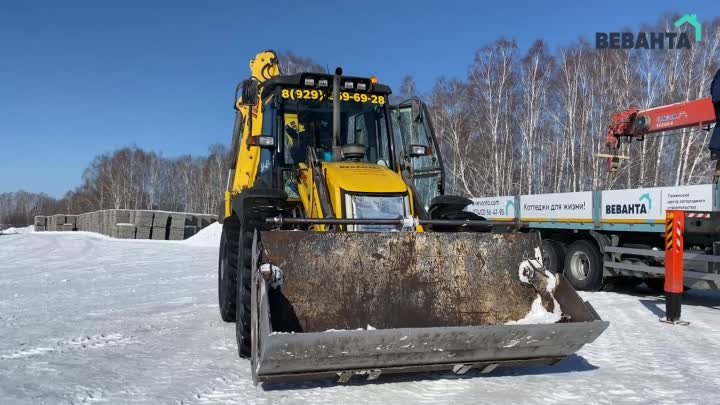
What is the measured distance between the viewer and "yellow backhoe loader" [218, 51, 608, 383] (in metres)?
3.67

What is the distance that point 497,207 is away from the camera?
42.0 feet

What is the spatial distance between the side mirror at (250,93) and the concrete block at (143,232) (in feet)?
79.2

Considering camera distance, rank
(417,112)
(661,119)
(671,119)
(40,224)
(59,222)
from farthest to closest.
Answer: (40,224) < (59,222) < (661,119) < (671,119) < (417,112)

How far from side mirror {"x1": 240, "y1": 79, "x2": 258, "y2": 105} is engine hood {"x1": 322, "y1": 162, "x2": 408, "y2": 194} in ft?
3.48

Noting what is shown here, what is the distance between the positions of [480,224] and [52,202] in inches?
4015

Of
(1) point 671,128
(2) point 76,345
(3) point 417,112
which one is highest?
(1) point 671,128

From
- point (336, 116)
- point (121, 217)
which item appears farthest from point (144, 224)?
point (336, 116)

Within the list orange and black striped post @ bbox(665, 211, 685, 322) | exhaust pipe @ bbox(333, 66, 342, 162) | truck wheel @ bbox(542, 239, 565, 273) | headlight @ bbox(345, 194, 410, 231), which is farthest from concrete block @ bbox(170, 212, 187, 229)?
headlight @ bbox(345, 194, 410, 231)

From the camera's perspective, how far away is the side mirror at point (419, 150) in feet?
19.0

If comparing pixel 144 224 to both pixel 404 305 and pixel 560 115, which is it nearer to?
pixel 560 115

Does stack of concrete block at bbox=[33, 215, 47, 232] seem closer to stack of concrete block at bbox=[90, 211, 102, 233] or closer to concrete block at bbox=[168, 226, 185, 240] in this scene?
stack of concrete block at bbox=[90, 211, 102, 233]

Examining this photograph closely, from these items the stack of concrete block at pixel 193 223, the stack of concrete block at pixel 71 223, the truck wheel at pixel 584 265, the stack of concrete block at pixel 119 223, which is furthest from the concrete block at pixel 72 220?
the truck wheel at pixel 584 265

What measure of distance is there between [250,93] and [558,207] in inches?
273

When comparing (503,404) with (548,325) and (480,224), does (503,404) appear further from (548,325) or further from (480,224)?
(480,224)
